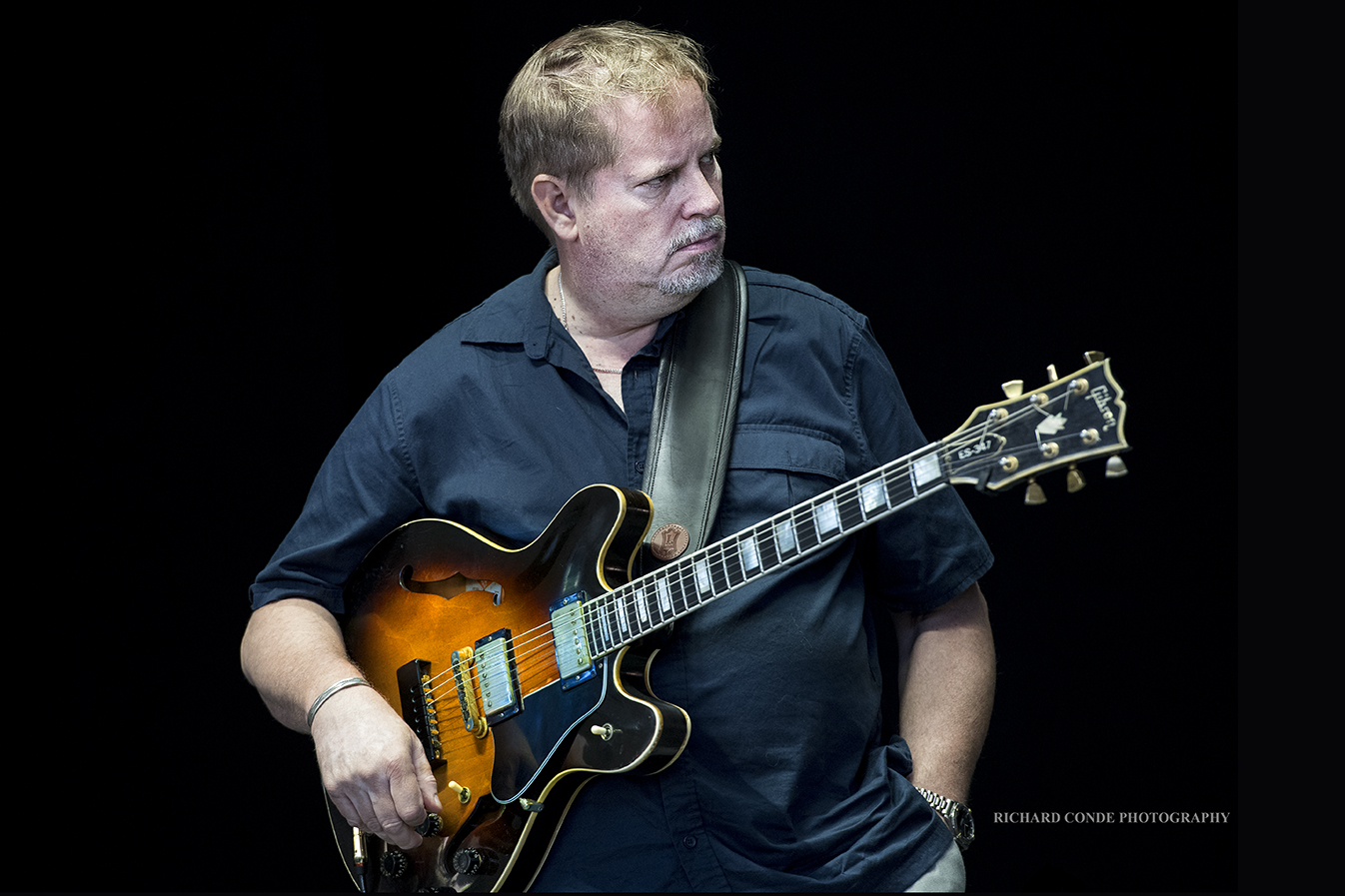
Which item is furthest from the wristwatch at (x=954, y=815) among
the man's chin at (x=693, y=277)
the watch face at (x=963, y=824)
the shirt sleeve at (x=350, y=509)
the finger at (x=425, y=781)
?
the shirt sleeve at (x=350, y=509)

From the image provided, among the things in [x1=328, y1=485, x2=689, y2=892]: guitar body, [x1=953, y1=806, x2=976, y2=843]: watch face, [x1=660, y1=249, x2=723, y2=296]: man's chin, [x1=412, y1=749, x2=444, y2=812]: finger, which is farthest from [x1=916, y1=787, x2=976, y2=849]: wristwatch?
[x1=660, y1=249, x2=723, y2=296]: man's chin

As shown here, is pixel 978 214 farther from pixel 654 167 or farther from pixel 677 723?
pixel 677 723

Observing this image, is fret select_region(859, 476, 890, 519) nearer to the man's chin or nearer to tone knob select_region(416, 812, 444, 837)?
the man's chin

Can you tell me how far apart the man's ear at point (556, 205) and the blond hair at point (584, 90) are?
0.02m

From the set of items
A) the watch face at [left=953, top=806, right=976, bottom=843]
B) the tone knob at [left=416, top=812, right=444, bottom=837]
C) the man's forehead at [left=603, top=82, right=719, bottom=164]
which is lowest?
the watch face at [left=953, top=806, right=976, bottom=843]

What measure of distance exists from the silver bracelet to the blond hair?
31.5 inches

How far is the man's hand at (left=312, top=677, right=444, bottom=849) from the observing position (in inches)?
68.6

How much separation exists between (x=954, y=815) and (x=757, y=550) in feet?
1.81

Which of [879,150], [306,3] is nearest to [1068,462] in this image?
[879,150]

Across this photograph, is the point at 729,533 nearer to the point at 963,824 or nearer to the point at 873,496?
the point at 873,496

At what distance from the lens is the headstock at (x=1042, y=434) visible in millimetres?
1368

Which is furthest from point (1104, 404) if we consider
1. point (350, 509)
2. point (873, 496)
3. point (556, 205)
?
point (350, 509)

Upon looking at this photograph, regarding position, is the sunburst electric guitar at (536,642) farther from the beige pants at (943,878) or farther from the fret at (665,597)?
the beige pants at (943,878)

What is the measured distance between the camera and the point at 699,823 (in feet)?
5.79
